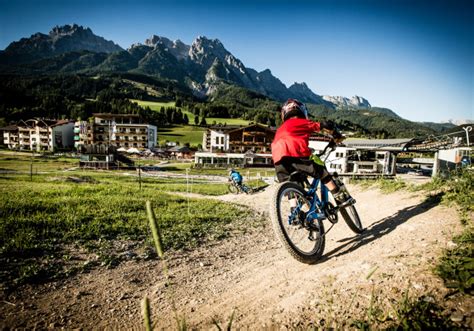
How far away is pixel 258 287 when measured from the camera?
4.03 meters

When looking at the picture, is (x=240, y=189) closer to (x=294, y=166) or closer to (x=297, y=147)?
(x=294, y=166)

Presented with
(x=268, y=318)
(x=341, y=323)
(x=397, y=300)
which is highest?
(x=397, y=300)

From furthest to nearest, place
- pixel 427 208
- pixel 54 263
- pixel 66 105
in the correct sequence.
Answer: pixel 66 105 < pixel 427 208 < pixel 54 263

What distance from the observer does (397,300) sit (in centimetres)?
289

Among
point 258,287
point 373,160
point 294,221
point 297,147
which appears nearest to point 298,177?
point 297,147

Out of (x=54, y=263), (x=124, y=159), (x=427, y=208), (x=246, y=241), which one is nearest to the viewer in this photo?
(x=54, y=263)

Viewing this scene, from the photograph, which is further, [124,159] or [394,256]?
[124,159]

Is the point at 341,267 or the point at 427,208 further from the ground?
the point at 427,208

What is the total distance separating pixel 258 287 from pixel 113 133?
12838 centimetres

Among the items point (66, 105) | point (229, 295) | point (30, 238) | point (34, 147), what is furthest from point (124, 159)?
point (66, 105)

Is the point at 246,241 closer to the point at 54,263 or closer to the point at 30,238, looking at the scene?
the point at 54,263

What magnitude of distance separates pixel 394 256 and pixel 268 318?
247 centimetres

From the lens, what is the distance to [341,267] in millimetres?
4090

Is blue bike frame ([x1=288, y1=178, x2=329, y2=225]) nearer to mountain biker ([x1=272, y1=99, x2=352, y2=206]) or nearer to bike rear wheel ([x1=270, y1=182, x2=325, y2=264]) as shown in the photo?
bike rear wheel ([x1=270, y1=182, x2=325, y2=264])
